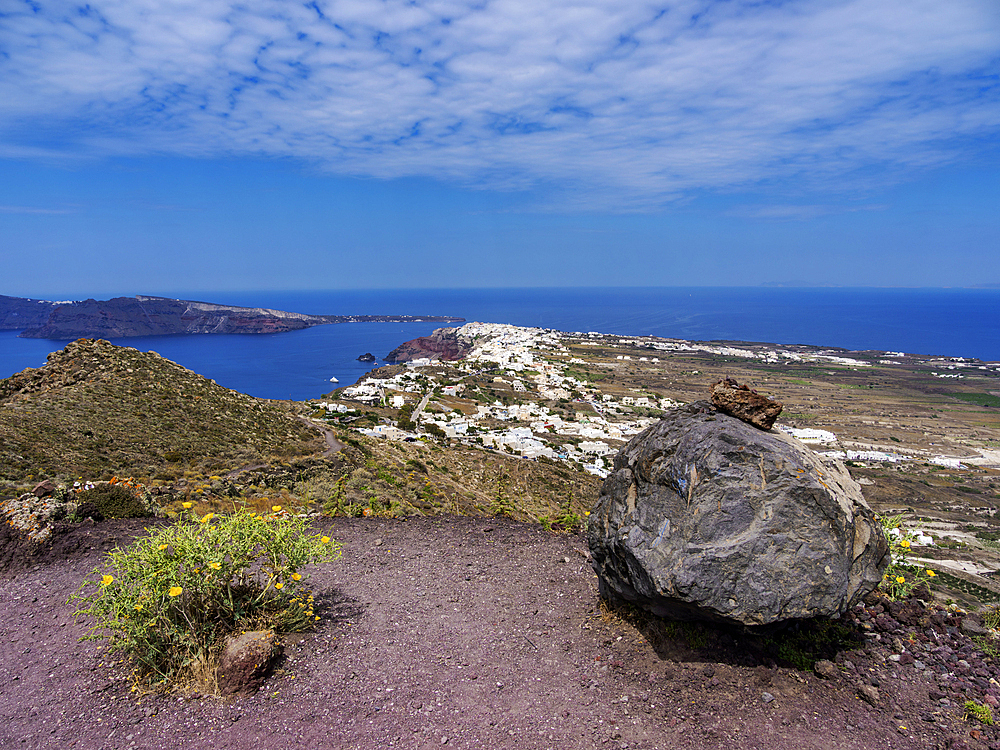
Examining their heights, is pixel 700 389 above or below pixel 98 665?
below

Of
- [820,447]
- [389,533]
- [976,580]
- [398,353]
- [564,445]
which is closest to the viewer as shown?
[389,533]

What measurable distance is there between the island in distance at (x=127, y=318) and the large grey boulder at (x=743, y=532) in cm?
18113

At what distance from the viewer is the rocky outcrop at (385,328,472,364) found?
412 feet

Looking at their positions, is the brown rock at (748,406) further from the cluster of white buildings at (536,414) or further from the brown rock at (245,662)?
the cluster of white buildings at (536,414)

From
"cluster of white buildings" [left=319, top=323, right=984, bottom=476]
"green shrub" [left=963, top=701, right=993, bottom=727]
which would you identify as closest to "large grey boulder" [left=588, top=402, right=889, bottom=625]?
"green shrub" [left=963, top=701, right=993, bottom=727]

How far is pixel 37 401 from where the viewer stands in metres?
16.2

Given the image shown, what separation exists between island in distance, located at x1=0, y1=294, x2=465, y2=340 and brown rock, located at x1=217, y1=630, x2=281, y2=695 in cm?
17876

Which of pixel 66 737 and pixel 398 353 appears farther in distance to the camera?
pixel 398 353

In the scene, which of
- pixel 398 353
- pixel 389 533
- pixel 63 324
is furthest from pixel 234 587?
pixel 63 324

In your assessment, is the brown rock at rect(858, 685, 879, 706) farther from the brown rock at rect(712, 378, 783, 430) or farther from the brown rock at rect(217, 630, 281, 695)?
the brown rock at rect(217, 630, 281, 695)

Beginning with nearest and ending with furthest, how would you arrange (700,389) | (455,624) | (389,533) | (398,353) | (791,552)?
(791,552) < (455,624) < (389,533) < (700,389) < (398,353)

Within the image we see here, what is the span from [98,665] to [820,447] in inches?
2443

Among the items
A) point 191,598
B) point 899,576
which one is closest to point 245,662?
point 191,598

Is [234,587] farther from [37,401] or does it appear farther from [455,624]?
[37,401]
